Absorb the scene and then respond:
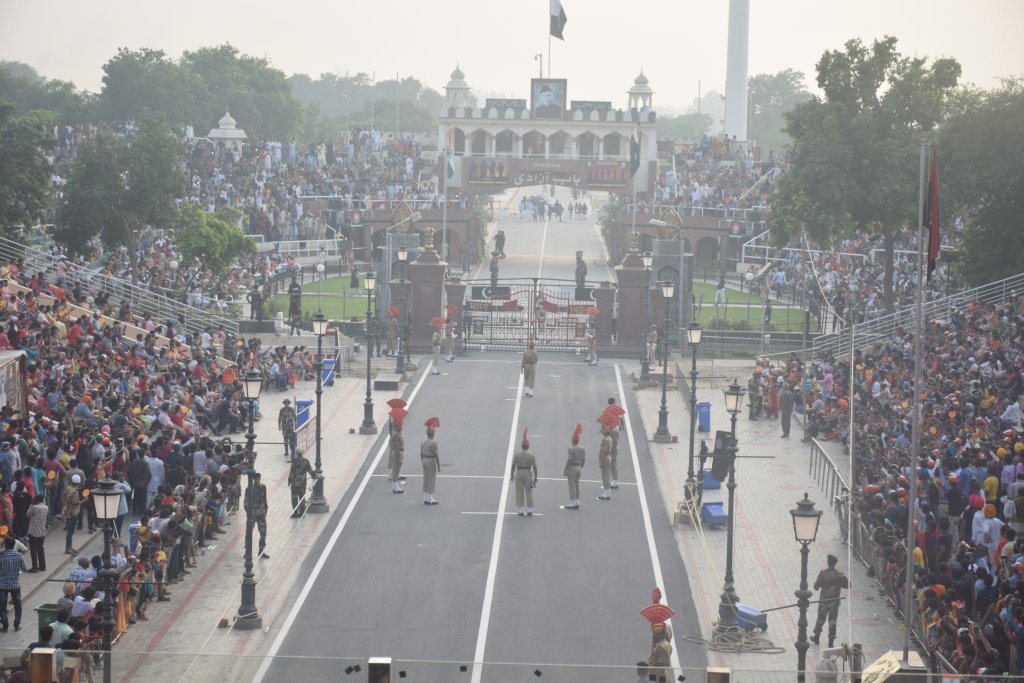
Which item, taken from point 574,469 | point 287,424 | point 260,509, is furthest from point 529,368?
point 260,509

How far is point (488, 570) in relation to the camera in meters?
A: 25.6

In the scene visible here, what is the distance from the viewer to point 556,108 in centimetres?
9438

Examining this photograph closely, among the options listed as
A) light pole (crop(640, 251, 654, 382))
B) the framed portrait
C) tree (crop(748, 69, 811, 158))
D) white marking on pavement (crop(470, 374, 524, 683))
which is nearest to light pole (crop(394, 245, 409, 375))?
light pole (crop(640, 251, 654, 382))

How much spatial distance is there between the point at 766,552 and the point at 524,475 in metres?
4.86

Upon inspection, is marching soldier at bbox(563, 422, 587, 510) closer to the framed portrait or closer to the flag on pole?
the flag on pole

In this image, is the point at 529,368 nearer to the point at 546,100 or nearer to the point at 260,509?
the point at 260,509

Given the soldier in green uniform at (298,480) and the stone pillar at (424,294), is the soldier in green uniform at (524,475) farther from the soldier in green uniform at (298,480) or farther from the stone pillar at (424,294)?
the stone pillar at (424,294)

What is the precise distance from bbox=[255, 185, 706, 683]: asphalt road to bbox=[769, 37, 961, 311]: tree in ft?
45.5

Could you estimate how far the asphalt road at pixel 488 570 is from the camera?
2158 centimetres

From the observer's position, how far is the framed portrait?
3706 inches

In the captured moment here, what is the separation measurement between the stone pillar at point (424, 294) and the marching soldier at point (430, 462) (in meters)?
18.2

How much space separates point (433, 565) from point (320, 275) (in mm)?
35774

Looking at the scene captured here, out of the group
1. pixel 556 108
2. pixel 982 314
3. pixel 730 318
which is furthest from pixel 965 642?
pixel 556 108

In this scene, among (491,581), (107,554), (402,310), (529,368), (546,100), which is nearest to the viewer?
(107,554)
